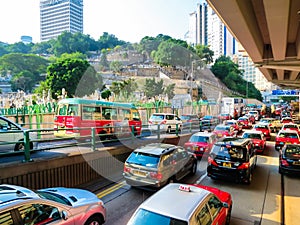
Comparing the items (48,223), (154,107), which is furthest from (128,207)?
(154,107)

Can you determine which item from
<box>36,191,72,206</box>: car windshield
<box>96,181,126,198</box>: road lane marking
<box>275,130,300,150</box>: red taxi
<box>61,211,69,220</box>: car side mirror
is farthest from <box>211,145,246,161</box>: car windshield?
<box>275,130,300,150</box>: red taxi

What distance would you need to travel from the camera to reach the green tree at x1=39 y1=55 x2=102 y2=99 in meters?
51.3

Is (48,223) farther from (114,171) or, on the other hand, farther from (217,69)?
(217,69)

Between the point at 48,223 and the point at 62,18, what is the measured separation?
206 metres

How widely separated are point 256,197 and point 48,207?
6.54 metres

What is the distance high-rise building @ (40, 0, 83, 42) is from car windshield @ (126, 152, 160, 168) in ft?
631

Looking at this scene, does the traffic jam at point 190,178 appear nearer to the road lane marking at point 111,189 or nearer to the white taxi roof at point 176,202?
the white taxi roof at point 176,202

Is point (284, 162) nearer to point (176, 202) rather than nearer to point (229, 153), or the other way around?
point (229, 153)

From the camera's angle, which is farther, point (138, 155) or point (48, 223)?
point (138, 155)

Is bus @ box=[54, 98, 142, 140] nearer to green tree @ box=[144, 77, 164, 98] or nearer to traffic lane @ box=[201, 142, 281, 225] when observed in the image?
traffic lane @ box=[201, 142, 281, 225]

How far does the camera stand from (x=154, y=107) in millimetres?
30266

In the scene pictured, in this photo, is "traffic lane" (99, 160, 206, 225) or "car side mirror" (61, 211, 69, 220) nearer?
"car side mirror" (61, 211, 69, 220)

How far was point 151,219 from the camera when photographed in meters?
4.07

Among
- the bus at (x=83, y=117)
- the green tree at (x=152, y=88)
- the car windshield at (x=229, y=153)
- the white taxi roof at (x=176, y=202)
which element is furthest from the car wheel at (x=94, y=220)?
the green tree at (x=152, y=88)
